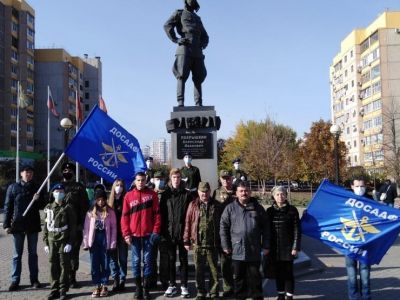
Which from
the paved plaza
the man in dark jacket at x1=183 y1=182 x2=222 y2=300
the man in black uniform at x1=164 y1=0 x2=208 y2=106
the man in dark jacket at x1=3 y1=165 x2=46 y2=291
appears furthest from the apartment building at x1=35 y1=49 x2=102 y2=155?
the man in dark jacket at x1=183 y1=182 x2=222 y2=300

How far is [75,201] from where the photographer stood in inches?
298

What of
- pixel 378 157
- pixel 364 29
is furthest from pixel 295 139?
pixel 364 29

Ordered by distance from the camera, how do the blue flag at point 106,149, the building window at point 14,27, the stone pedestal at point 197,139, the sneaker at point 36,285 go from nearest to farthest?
1. the sneaker at point 36,285
2. the blue flag at point 106,149
3. the stone pedestal at point 197,139
4. the building window at point 14,27

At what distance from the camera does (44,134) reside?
7494 centimetres

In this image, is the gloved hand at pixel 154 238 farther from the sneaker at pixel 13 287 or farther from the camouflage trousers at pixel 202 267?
the sneaker at pixel 13 287

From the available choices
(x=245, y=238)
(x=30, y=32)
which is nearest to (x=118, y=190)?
(x=245, y=238)

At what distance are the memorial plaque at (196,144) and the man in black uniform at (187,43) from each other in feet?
3.20

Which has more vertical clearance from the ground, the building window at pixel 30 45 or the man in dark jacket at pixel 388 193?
the building window at pixel 30 45

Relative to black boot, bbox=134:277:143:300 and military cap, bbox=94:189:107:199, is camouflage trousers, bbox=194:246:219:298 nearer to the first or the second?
black boot, bbox=134:277:143:300

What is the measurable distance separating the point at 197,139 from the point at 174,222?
4531 mm

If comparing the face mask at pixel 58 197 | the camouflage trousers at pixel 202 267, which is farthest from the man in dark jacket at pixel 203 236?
the face mask at pixel 58 197

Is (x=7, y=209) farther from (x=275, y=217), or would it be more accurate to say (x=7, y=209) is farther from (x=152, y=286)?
(x=275, y=217)

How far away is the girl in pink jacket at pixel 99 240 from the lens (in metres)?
7.25

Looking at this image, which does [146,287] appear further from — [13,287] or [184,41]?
[184,41]
